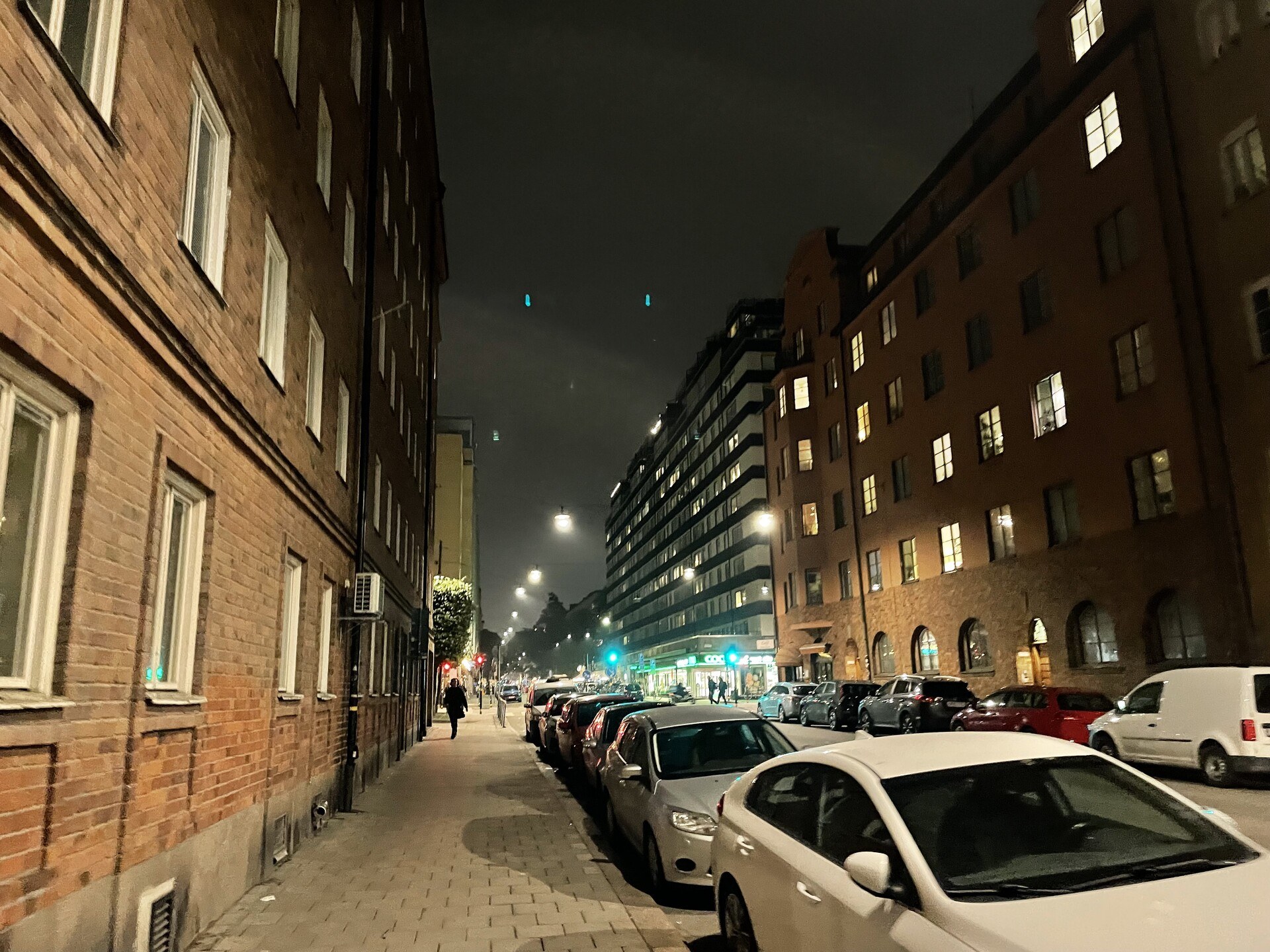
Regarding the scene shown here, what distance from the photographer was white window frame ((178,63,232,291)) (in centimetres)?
703

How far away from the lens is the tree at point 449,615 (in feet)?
152

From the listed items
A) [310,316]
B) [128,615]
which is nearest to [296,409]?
[310,316]

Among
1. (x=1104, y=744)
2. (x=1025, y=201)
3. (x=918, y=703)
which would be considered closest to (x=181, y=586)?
(x=1104, y=744)

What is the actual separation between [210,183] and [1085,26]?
26605 millimetres

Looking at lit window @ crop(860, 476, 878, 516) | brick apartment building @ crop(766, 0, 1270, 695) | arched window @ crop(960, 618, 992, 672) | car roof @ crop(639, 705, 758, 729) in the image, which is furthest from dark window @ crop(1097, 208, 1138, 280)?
car roof @ crop(639, 705, 758, 729)

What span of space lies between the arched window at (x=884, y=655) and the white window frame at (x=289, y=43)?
30767mm

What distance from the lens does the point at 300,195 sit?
10680 millimetres

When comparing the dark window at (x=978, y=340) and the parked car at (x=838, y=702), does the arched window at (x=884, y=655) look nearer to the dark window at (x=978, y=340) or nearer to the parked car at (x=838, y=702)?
the parked car at (x=838, y=702)

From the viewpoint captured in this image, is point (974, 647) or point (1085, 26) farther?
point (974, 647)

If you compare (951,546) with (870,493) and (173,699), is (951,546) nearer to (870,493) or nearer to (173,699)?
(870,493)

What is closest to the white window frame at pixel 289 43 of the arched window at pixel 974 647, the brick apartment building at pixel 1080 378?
the brick apartment building at pixel 1080 378

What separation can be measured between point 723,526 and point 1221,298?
2408 inches

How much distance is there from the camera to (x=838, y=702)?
28109 mm

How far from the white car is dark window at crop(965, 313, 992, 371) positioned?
27115 mm
